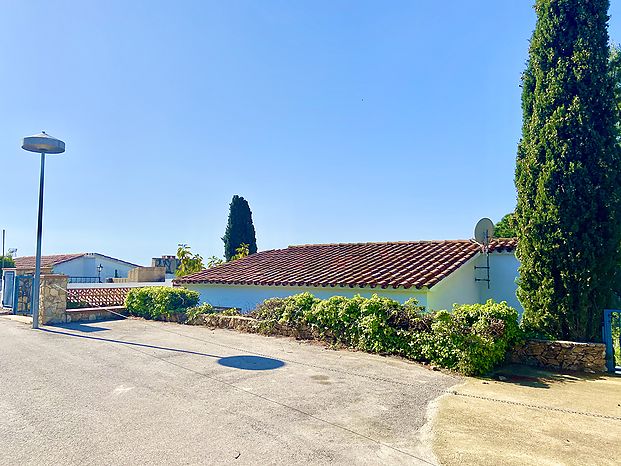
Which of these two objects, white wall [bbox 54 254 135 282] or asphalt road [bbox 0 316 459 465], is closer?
asphalt road [bbox 0 316 459 465]

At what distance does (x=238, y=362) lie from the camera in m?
8.42

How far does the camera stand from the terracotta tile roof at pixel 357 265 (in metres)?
12.8

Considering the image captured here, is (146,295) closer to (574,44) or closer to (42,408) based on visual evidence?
(42,408)

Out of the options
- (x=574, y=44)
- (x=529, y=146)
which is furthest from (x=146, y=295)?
(x=574, y=44)

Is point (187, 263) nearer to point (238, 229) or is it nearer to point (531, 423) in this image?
point (238, 229)

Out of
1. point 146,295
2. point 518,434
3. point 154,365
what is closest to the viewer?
point 518,434

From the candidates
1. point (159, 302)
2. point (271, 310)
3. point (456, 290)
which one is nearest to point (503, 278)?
point (456, 290)

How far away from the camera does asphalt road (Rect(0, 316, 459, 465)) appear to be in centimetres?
427

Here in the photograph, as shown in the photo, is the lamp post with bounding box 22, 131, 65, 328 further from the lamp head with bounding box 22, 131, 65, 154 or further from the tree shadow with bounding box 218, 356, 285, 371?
the tree shadow with bounding box 218, 356, 285, 371

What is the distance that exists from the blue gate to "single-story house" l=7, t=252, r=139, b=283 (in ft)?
129

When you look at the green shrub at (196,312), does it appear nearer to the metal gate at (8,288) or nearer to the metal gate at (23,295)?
the metal gate at (23,295)

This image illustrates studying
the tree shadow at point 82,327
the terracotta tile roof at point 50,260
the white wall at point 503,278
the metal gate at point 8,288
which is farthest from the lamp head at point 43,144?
the terracotta tile roof at point 50,260

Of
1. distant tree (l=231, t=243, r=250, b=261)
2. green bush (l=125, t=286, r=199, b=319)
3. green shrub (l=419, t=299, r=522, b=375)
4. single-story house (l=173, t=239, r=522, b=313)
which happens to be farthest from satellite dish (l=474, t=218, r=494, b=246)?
distant tree (l=231, t=243, r=250, b=261)

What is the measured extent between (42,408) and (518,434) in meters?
6.02
